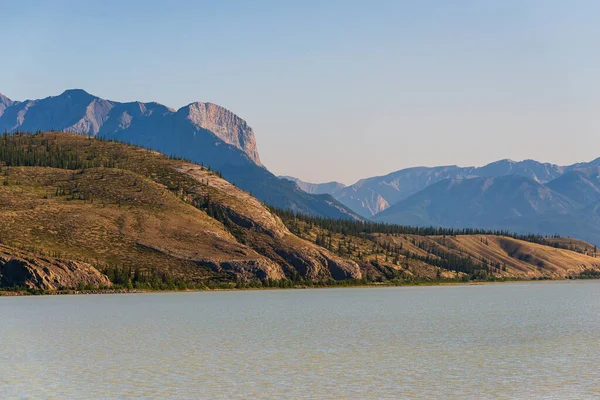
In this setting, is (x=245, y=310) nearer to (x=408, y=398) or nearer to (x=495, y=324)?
(x=495, y=324)

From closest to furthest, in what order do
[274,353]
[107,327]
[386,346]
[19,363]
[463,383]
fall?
1. [463,383]
2. [19,363]
3. [274,353]
4. [386,346]
5. [107,327]

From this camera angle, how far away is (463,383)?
49812mm

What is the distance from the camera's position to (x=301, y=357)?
2544 inches

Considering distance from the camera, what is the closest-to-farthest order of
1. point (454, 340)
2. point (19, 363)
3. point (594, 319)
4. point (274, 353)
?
point (19, 363) < point (274, 353) < point (454, 340) < point (594, 319)

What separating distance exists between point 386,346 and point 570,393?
95.5 ft

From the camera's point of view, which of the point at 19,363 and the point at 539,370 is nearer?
the point at 539,370

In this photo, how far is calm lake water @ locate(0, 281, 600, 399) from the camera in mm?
48125

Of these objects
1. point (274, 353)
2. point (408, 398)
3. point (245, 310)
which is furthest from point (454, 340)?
point (245, 310)

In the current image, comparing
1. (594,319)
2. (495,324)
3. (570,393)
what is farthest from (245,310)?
(570,393)

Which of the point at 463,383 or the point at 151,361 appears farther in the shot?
the point at 151,361

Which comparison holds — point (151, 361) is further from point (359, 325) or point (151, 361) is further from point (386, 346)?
point (359, 325)

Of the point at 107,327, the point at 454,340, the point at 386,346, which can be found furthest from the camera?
the point at 107,327

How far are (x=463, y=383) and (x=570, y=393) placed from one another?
721cm

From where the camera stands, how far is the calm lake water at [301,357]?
1895 inches
